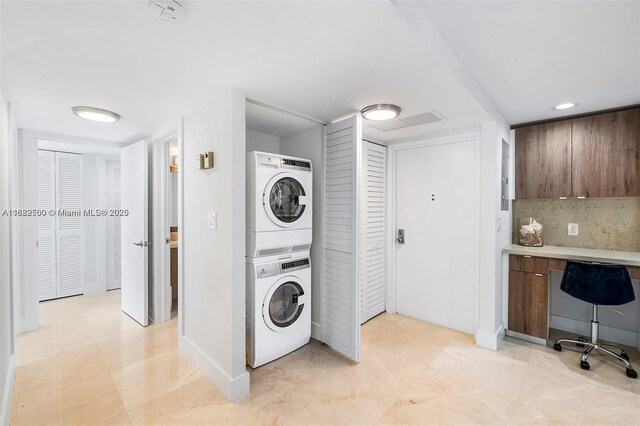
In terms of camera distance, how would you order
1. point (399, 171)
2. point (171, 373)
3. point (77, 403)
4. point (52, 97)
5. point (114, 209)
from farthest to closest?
point (114, 209)
point (399, 171)
point (171, 373)
point (52, 97)
point (77, 403)

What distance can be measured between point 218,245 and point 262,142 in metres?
1.38

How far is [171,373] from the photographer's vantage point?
91.7 inches

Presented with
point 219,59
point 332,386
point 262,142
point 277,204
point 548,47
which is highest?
point 548,47

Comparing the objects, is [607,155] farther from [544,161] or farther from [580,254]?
[580,254]

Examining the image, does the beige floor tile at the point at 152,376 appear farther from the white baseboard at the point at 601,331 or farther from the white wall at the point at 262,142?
the white baseboard at the point at 601,331

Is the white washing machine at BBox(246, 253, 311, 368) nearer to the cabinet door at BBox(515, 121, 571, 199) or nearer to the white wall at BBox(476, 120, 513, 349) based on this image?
the white wall at BBox(476, 120, 513, 349)

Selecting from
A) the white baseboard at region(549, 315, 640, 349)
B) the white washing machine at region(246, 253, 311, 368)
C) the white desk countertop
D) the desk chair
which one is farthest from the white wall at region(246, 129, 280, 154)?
the white baseboard at region(549, 315, 640, 349)

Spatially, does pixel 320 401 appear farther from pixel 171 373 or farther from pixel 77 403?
pixel 77 403

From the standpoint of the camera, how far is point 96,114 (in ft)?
8.11

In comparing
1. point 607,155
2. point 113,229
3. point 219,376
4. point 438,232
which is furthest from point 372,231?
point 113,229

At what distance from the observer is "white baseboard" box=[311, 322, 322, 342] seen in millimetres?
2836

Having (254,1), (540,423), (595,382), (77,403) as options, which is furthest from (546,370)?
(77,403)

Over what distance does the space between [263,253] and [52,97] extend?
1.87m

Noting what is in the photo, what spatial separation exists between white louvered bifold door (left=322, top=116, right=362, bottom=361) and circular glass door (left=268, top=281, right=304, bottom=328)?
0.29 metres
